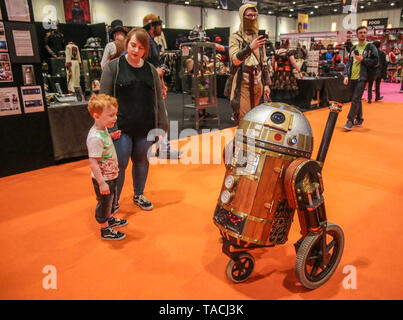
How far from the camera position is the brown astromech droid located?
1623 mm

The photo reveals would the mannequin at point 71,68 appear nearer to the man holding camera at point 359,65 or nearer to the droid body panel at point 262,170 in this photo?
the man holding camera at point 359,65

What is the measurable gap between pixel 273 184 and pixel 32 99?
3.25 metres

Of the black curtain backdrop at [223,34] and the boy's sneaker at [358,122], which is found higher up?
the black curtain backdrop at [223,34]

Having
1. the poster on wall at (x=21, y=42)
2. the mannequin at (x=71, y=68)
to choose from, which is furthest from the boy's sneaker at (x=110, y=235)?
the mannequin at (x=71, y=68)

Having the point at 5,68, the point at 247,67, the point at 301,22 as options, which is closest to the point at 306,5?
the point at 301,22

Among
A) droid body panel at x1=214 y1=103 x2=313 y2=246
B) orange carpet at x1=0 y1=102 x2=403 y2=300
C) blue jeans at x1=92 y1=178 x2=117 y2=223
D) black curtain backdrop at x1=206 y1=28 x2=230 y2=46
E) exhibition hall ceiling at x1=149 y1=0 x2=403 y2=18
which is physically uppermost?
exhibition hall ceiling at x1=149 y1=0 x2=403 y2=18

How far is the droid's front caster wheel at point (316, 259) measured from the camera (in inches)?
67.5

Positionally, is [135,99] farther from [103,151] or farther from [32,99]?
[32,99]

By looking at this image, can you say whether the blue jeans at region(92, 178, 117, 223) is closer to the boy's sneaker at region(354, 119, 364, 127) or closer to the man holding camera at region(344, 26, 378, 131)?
the man holding camera at region(344, 26, 378, 131)

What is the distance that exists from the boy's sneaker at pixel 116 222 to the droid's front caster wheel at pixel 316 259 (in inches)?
55.8

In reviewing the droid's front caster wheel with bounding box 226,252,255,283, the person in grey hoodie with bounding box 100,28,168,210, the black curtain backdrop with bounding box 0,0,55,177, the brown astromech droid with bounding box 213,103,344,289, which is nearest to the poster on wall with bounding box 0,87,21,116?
the black curtain backdrop with bounding box 0,0,55,177

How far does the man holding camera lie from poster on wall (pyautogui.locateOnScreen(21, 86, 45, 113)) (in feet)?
15.6

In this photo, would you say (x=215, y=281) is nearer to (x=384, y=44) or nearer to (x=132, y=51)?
(x=132, y=51)
